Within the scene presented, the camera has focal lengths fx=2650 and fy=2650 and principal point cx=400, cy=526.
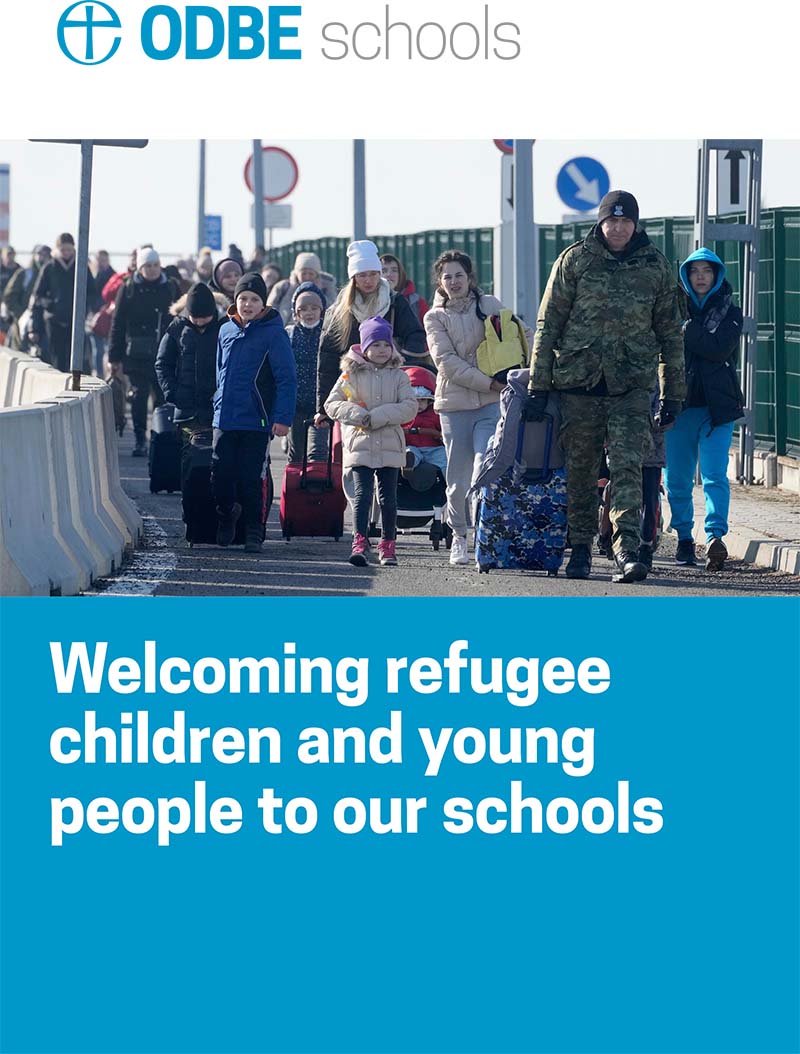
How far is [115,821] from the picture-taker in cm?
457

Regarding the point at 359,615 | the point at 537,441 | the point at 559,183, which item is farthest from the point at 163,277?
the point at 359,615

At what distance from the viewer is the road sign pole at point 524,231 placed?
21.0m

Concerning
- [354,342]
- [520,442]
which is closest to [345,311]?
[354,342]

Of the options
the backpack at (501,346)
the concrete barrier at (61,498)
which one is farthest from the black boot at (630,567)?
the concrete barrier at (61,498)

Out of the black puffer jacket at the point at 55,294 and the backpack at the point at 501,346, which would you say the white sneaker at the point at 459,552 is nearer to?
the backpack at the point at 501,346

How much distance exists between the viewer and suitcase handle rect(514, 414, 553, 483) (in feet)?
44.5

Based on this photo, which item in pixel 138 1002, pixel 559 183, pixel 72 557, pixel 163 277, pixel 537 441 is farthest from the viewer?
pixel 559 183

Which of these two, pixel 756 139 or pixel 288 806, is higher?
pixel 756 139

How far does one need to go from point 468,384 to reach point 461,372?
8 cm

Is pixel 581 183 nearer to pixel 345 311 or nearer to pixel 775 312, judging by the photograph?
pixel 775 312

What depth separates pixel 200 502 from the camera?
15125 mm

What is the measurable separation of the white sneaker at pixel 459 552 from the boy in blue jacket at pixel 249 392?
1.13m

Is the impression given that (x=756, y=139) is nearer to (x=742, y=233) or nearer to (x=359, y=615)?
(x=742, y=233)

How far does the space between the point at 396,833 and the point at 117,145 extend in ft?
41.4
